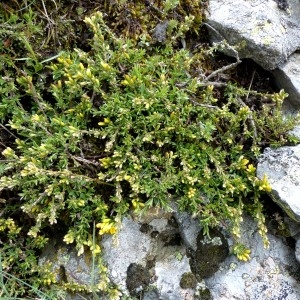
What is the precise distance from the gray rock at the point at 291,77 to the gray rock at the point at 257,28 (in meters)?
0.09

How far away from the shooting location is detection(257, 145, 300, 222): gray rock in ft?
11.4

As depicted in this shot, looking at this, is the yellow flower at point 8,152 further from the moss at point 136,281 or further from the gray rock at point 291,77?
the gray rock at point 291,77

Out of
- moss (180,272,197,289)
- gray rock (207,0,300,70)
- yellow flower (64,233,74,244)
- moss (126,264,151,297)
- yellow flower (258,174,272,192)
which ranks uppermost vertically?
gray rock (207,0,300,70)

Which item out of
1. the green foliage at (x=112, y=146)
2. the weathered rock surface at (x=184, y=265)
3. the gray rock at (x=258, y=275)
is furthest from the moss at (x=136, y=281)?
the gray rock at (x=258, y=275)

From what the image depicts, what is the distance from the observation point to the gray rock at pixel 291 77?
3996 millimetres

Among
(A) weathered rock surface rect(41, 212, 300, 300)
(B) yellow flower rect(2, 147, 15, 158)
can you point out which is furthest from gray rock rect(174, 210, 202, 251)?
(B) yellow flower rect(2, 147, 15, 158)

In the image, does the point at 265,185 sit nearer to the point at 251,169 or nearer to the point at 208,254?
the point at 251,169

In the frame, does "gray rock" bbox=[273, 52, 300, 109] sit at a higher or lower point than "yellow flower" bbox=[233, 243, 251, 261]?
higher

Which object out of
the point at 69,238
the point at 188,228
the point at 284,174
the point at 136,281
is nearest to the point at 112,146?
the point at 69,238

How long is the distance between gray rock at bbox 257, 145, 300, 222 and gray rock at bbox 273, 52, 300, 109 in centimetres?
56

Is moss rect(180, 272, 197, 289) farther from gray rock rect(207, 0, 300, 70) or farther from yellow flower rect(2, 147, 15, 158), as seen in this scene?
gray rock rect(207, 0, 300, 70)

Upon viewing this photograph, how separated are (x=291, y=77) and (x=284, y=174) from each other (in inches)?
37.6

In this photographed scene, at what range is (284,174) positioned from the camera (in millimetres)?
3609

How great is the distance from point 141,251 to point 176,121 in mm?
1112
